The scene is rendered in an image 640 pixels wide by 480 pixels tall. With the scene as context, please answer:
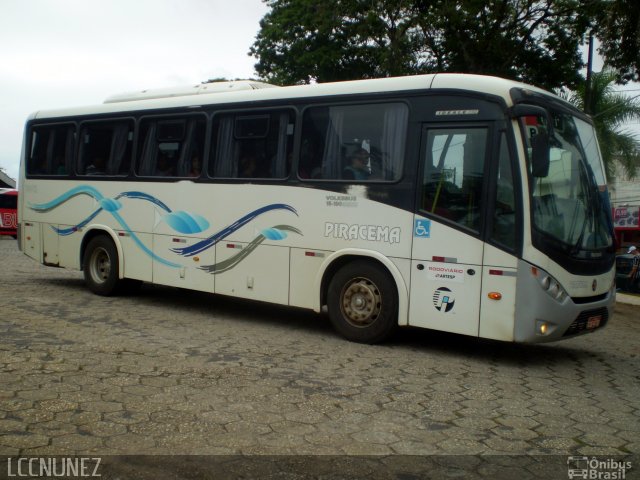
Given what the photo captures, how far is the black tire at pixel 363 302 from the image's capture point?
8.16 meters

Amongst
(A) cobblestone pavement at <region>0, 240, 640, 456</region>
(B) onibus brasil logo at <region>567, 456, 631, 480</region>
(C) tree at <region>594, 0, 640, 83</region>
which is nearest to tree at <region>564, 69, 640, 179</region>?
(C) tree at <region>594, 0, 640, 83</region>

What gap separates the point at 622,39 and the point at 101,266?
11.5 metres

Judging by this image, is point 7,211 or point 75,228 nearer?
point 75,228

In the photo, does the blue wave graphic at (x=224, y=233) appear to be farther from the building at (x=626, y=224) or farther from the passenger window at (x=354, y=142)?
the building at (x=626, y=224)

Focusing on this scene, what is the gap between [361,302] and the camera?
27.7 feet

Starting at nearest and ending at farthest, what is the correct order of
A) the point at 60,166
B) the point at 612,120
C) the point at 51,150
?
the point at 60,166 < the point at 51,150 < the point at 612,120

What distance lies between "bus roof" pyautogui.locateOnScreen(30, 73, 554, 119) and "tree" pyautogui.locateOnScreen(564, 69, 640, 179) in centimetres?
1895

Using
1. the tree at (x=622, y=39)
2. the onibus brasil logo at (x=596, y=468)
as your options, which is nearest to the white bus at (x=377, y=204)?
the onibus brasil logo at (x=596, y=468)

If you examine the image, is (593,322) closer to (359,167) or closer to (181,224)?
(359,167)

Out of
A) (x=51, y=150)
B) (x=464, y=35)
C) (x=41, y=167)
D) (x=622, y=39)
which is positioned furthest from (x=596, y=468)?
(x=464, y=35)

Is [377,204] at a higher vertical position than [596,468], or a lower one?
higher

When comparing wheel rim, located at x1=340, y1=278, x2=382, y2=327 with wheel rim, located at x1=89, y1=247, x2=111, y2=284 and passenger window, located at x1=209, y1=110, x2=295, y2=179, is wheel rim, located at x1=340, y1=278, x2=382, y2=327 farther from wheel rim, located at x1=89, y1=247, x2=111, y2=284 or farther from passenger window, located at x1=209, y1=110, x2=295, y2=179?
wheel rim, located at x1=89, y1=247, x2=111, y2=284

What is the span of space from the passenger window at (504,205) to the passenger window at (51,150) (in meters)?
7.93

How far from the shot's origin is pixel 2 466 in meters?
4.11
